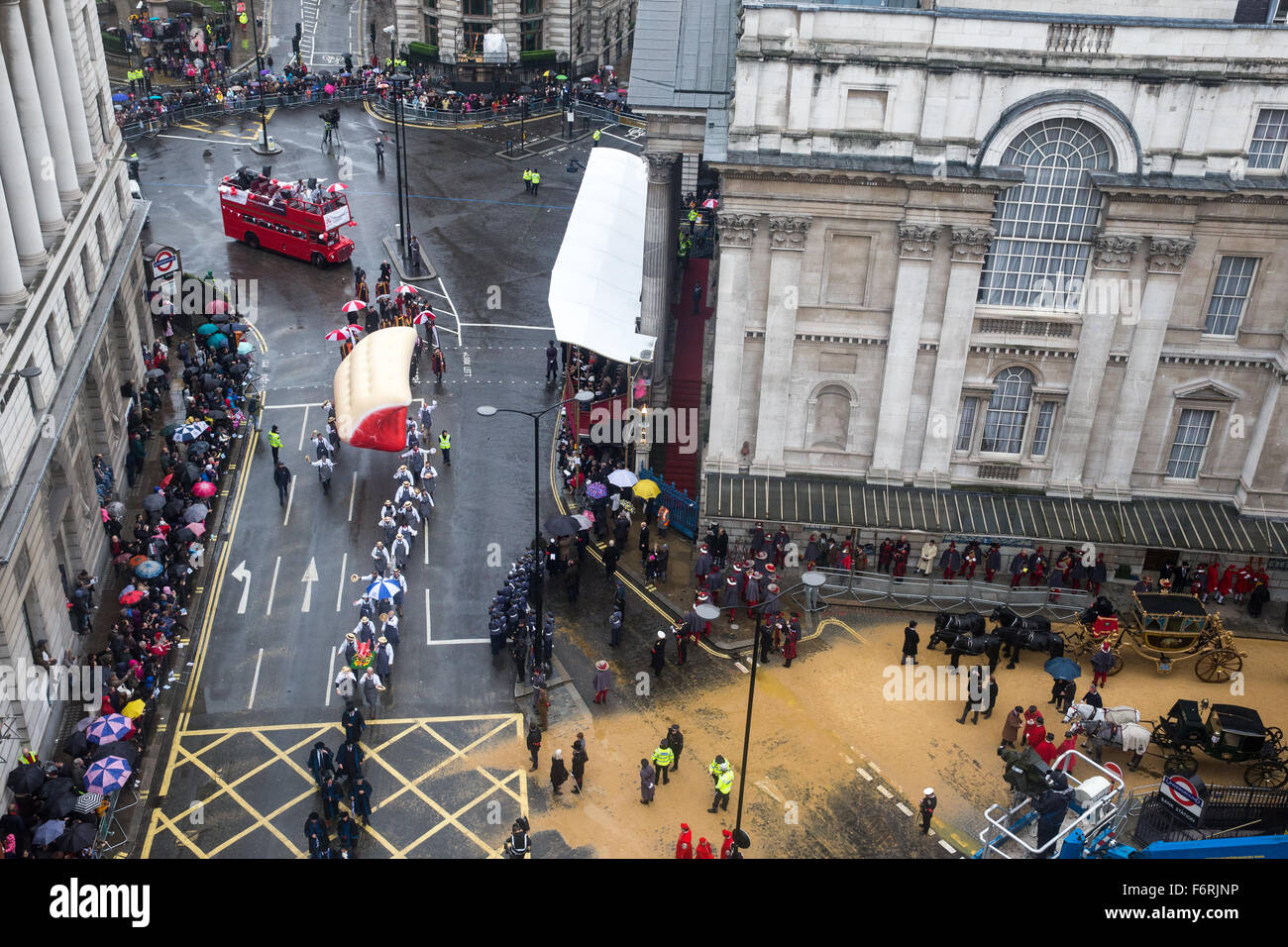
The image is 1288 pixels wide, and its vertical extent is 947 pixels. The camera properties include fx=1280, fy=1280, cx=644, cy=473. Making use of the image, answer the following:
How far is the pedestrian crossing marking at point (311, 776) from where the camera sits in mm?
38688

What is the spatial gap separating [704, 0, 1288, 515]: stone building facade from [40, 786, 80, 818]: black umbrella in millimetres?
26480

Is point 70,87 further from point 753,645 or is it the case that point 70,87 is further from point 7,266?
point 753,645

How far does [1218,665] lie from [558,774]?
24179 millimetres

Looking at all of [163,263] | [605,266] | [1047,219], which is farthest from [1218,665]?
[163,263]

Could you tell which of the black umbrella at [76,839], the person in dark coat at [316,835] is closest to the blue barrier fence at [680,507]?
the person in dark coat at [316,835]

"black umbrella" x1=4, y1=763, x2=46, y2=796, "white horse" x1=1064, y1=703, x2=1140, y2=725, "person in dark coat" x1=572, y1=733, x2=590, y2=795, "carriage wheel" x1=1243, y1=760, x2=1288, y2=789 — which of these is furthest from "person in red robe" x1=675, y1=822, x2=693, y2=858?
"black umbrella" x1=4, y1=763, x2=46, y2=796

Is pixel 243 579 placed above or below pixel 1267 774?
below

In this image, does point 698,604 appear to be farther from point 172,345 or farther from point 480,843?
point 172,345

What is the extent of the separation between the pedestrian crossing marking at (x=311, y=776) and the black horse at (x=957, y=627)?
610 inches

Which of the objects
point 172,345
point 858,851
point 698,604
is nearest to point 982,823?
point 858,851

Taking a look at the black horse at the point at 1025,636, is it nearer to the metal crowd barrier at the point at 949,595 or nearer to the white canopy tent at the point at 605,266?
the metal crowd barrier at the point at 949,595

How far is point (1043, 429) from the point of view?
5122cm

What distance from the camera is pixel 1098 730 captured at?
140 ft
